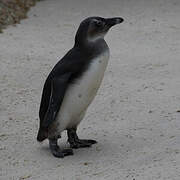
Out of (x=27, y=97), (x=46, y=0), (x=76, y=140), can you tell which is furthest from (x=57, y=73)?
(x=46, y=0)

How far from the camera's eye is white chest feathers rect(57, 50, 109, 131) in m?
3.76

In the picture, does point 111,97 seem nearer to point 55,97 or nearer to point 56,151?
point 56,151

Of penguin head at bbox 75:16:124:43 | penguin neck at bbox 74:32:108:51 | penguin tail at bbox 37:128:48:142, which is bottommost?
penguin tail at bbox 37:128:48:142

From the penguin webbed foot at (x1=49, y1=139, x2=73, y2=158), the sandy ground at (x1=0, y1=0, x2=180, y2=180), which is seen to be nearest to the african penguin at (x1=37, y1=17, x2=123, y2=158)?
the penguin webbed foot at (x1=49, y1=139, x2=73, y2=158)

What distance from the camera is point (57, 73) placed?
A: 384 centimetres

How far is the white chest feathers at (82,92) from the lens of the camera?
12.3 feet

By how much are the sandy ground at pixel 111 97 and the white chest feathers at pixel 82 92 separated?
32 centimetres

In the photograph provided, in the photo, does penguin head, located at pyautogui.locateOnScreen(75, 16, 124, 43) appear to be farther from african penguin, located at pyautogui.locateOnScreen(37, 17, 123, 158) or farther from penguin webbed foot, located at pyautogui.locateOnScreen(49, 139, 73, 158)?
penguin webbed foot, located at pyautogui.locateOnScreen(49, 139, 73, 158)

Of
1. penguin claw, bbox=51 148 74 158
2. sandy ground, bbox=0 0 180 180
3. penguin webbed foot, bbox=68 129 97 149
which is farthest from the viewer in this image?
penguin webbed foot, bbox=68 129 97 149

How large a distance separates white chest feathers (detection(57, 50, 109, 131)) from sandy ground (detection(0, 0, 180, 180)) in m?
0.32

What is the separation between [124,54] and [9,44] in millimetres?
1640

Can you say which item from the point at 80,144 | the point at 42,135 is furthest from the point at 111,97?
the point at 42,135

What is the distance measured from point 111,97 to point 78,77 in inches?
69.7

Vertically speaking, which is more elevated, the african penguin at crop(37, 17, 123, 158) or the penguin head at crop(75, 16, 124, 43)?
the penguin head at crop(75, 16, 124, 43)
